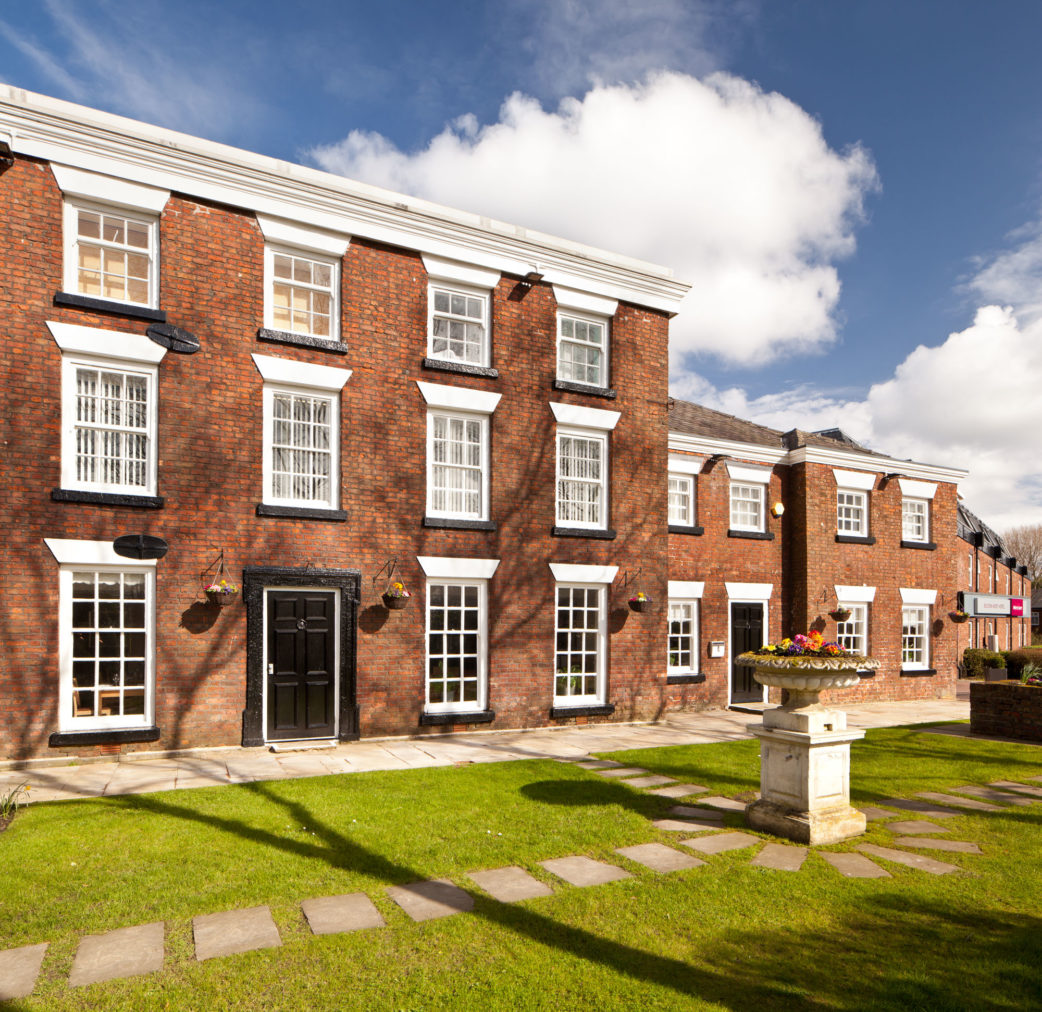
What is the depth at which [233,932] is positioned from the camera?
477cm

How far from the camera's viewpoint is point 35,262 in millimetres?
9633

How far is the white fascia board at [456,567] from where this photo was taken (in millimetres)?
12023

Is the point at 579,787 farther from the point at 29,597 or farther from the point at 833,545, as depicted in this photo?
the point at 833,545

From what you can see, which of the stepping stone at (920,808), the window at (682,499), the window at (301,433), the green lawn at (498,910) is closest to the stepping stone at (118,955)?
the green lawn at (498,910)

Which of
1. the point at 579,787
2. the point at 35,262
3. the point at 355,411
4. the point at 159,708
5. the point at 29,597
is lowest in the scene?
the point at 579,787

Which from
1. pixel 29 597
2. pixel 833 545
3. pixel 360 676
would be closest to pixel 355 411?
pixel 360 676

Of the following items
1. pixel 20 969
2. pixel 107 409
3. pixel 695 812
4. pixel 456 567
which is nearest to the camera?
pixel 20 969

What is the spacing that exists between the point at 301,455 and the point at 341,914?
25.0 feet

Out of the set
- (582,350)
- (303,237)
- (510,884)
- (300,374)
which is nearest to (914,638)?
(582,350)

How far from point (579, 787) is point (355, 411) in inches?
258

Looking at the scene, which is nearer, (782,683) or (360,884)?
(360,884)

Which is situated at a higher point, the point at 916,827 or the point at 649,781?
the point at 916,827

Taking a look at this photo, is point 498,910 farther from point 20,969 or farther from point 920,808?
point 920,808

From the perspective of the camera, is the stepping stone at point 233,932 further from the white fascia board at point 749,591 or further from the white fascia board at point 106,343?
the white fascia board at point 749,591
